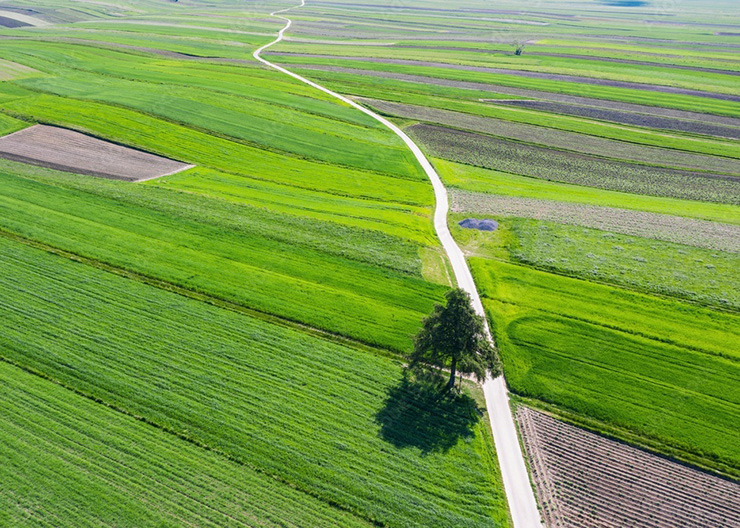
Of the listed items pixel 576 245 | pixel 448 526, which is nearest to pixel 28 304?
pixel 448 526

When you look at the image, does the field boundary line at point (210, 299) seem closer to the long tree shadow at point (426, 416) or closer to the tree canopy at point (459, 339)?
the long tree shadow at point (426, 416)

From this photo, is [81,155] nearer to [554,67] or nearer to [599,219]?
[599,219]

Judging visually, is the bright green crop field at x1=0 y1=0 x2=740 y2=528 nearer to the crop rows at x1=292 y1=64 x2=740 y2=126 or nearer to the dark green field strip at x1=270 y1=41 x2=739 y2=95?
the crop rows at x1=292 y1=64 x2=740 y2=126

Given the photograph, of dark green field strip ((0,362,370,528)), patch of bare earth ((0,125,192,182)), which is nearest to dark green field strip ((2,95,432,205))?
patch of bare earth ((0,125,192,182))

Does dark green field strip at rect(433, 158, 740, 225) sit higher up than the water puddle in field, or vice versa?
dark green field strip at rect(433, 158, 740, 225)

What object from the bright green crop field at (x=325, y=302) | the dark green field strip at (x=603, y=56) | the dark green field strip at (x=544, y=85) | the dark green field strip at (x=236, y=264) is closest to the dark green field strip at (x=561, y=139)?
the bright green crop field at (x=325, y=302)

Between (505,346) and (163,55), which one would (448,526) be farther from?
(163,55)
